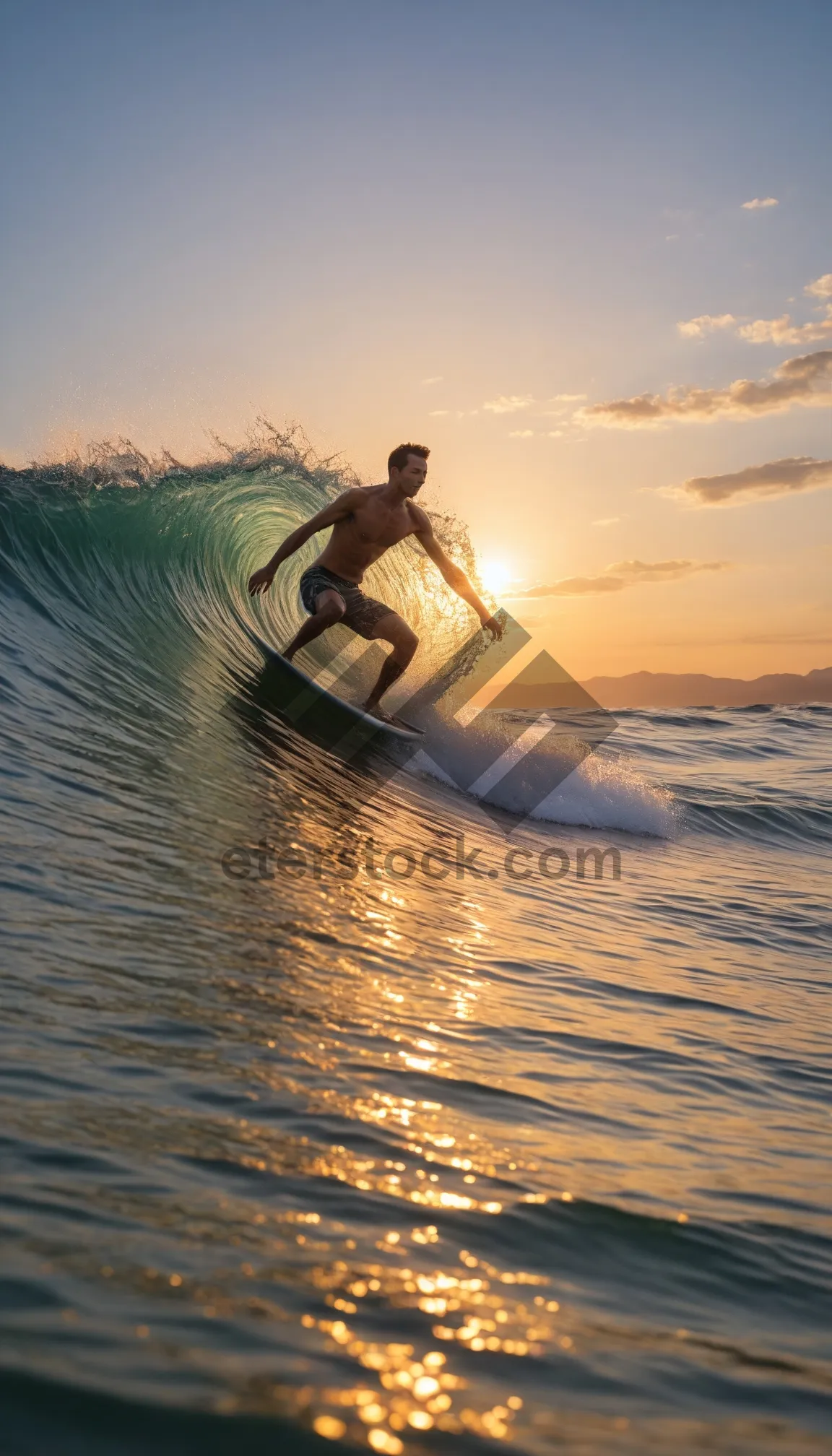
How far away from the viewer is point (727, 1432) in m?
1.65

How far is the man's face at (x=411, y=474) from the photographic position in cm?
774

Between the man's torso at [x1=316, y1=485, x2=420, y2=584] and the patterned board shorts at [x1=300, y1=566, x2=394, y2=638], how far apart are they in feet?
0.21

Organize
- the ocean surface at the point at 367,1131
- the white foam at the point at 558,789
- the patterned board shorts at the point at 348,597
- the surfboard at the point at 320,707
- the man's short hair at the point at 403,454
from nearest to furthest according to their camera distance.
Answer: the ocean surface at the point at 367,1131
the man's short hair at the point at 403,454
the patterned board shorts at the point at 348,597
the surfboard at the point at 320,707
the white foam at the point at 558,789

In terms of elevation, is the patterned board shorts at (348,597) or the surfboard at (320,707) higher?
the patterned board shorts at (348,597)

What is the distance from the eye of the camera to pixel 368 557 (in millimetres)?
8383

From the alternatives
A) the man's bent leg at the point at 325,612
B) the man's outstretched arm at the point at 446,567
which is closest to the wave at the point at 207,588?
the man's bent leg at the point at 325,612

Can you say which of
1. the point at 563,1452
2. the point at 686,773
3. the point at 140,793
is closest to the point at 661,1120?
the point at 563,1452

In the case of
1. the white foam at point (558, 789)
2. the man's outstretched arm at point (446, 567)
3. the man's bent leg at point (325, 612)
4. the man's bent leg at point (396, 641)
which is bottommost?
the white foam at point (558, 789)

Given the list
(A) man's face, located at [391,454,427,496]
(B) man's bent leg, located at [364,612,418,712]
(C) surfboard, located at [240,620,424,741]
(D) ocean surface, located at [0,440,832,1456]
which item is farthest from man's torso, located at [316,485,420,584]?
(D) ocean surface, located at [0,440,832,1456]

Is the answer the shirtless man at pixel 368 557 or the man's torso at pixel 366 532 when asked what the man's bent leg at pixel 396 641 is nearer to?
the shirtless man at pixel 368 557

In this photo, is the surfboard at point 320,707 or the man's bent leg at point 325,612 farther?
the surfboard at point 320,707

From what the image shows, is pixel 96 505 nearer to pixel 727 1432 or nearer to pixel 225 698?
pixel 225 698

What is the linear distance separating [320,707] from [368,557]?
4.91 feet

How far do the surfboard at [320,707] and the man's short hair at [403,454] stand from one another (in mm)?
2146
